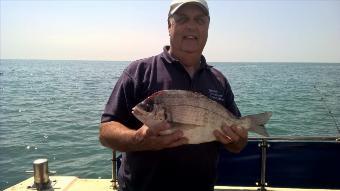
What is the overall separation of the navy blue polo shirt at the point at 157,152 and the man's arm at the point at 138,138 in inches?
4.6

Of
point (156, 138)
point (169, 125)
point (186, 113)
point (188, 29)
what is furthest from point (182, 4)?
point (156, 138)

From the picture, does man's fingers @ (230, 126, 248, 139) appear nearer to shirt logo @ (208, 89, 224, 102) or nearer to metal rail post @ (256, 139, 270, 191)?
shirt logo @ (208, 89, 224, 102)

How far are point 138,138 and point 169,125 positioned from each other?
0.25m

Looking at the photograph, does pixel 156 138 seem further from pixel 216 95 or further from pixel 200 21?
pixel 200 21

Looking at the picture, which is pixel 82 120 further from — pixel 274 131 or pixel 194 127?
pixel 194 127

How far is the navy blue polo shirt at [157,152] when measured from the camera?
10.3 ft

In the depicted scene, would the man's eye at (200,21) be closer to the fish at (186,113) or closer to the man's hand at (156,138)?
the fish at (186,113)

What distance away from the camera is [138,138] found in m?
2.84

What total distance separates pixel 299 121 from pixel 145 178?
1843 cm

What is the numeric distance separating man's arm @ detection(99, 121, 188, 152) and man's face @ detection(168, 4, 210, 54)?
925 millimetres

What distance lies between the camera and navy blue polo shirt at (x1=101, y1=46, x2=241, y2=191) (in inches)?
123

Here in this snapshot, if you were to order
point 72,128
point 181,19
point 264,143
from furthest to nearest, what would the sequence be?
point 72,128
point 264,143
point 181,19

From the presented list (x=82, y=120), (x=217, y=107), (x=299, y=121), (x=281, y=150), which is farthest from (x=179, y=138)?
(x=299, y=121)

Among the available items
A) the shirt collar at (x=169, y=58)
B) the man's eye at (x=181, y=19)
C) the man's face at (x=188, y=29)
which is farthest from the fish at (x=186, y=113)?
the man's eye at (x=181, y=19)
